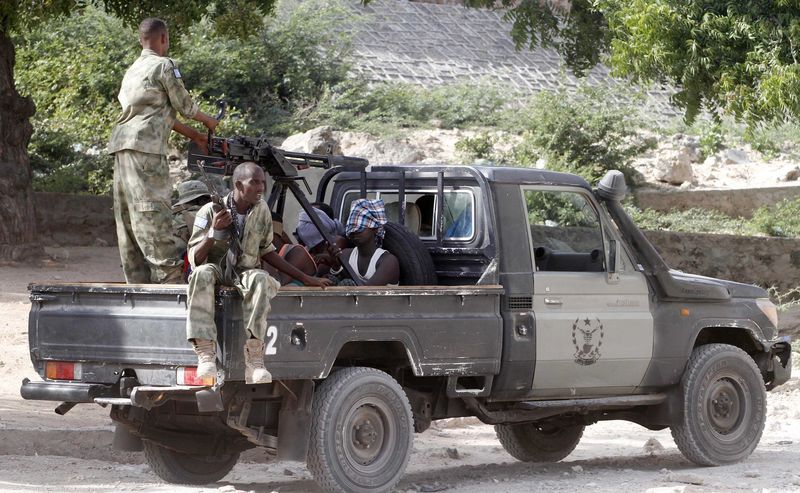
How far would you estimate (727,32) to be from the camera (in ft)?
40.7

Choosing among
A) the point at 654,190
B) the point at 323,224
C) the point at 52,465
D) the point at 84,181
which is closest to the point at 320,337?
the point at 323,224

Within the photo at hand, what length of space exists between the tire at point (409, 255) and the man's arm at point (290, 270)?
84cm

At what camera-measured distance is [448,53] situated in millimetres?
27219

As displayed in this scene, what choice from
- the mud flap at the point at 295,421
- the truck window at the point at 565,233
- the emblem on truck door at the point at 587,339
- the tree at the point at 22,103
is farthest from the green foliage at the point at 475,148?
the mud flap at the point at 295,421

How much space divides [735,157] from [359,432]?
65.3 ft

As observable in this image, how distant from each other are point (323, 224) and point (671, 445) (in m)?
4.01

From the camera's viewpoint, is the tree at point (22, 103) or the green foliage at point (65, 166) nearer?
the tree at point (22, 103)

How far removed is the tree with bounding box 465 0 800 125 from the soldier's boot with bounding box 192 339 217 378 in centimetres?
738

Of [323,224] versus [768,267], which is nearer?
[323,224]

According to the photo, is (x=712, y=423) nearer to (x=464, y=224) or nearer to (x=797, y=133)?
(x=464, y=224)

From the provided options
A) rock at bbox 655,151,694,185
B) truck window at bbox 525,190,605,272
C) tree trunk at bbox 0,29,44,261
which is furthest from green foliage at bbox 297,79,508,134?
tree trunk at bbox 0,29,44,261

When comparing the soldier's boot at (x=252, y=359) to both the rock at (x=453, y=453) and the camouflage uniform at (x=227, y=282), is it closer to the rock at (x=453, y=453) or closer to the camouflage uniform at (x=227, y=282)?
the camouflage uniform at (x=227, y=282)

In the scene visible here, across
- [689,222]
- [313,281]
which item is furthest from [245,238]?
[689,222]

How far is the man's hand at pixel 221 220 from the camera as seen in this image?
6.17 metres
